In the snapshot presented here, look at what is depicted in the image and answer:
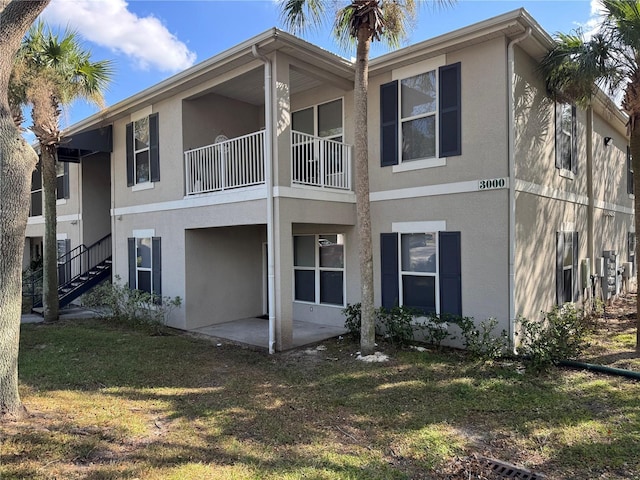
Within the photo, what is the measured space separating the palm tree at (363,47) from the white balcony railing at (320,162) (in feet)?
5.26

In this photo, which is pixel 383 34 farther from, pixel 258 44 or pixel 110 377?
pixel 110 377

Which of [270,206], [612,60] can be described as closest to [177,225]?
[270,206]

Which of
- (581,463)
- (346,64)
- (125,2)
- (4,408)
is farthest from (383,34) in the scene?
(4,408)

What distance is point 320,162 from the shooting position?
29.5 feet

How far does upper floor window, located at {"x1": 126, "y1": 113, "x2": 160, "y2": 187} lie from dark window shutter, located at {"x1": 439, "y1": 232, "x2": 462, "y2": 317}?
748 cm

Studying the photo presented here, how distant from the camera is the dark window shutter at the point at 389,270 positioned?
29.4 feet

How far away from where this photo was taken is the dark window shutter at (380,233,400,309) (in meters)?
8.95

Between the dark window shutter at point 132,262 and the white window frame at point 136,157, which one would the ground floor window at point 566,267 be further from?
the dark window shutter at point 132,262

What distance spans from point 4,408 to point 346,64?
7.95 meters

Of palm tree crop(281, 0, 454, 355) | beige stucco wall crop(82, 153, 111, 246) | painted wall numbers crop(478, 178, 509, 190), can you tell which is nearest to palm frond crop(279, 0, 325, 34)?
palm tree crop(281, 0, 454, 355)

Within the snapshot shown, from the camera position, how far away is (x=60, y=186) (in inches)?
639

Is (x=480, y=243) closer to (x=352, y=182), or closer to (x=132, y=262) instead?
(x=352, y=182)

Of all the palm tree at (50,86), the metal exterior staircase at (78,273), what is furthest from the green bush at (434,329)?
the metal exterior staircase at (78,273)

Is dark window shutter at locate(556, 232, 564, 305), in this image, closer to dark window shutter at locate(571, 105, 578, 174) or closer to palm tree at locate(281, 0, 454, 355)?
dark window shutter at locate(571, 105, 578, 174)
